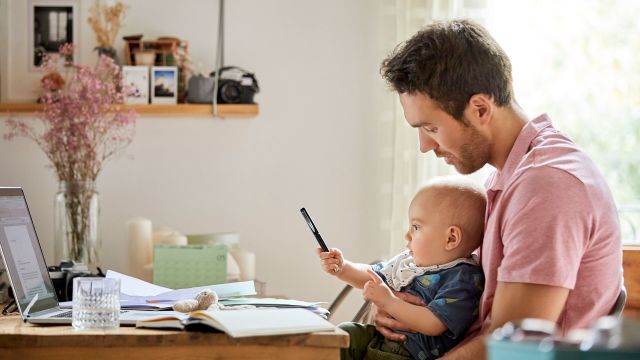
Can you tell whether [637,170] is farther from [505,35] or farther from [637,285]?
[637,285]

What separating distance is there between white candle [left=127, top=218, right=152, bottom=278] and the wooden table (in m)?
1.62

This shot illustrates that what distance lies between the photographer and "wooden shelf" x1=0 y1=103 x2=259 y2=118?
359cm

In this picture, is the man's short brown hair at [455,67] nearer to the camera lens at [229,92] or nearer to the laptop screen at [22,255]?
the laptop screen at [22,255]

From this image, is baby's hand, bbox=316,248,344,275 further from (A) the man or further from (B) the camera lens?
(B) the camera lens

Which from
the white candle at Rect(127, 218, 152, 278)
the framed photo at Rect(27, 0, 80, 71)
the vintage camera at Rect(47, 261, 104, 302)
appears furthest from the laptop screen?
the framed photo at Rect(27, 0, 80, 71)

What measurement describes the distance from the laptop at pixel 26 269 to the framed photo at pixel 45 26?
5.47 feet

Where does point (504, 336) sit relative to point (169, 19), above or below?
below

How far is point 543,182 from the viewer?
1.84 metres

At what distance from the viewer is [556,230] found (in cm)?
180

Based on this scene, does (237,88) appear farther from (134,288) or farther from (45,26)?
(134,288)

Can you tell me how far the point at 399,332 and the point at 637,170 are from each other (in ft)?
6.94

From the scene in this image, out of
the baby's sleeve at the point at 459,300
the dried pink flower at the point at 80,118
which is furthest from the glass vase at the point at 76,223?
the baby's sleeve at the point at 459,300

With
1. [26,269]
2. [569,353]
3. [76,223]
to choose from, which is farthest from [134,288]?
[569,353]

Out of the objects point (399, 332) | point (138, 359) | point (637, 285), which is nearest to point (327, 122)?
point (637, 285)
